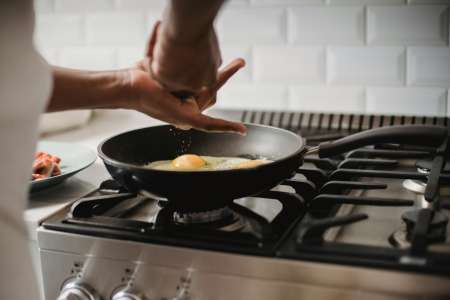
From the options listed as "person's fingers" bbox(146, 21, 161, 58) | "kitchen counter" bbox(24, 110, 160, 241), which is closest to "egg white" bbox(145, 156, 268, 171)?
"kitchen counter" bbox(24, 110, 160, 241)

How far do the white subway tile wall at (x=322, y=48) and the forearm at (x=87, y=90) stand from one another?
55cm

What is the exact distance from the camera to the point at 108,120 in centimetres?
159

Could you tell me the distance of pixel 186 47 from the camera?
30.3 inches

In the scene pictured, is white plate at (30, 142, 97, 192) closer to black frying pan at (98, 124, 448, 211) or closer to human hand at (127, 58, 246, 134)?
black frying pan at (98, 124, 448, 211)

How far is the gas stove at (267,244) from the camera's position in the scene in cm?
74

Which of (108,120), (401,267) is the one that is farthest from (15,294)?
(108,120)

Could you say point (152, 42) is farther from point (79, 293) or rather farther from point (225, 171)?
point (79, 293)

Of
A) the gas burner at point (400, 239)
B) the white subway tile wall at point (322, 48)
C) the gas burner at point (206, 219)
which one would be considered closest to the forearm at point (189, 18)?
the gas burner at point (206, 219)

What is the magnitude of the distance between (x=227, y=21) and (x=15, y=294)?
84cm

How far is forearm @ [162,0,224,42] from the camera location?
0.72 m

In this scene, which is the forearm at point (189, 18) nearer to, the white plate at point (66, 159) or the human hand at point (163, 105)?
the human hand at point (163, 105)

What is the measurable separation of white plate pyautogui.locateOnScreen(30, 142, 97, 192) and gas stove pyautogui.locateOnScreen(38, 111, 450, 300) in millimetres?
73

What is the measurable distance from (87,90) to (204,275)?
30cm

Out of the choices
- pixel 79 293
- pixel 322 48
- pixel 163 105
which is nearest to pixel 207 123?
pixel 163 105
